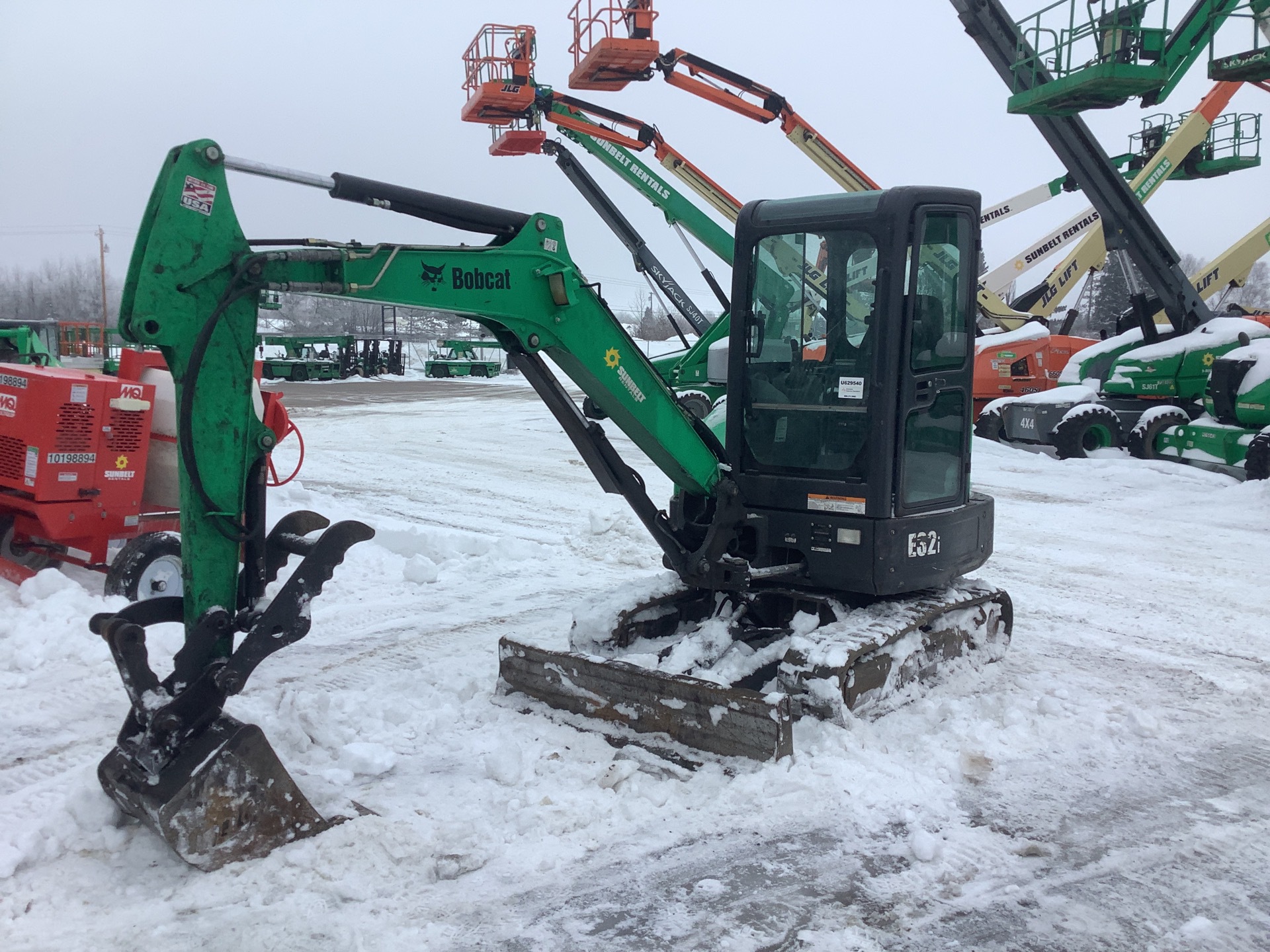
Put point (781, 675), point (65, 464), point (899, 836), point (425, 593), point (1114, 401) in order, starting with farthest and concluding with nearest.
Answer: point (1114, 401) → point (425, 593) → point (65, 464) → point (781, 675) → point (899, 836)

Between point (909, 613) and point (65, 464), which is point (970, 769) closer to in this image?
point (909, 613)

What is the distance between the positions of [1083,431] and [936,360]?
1048 centimetres

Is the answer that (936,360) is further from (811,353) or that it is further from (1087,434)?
(1087,434)

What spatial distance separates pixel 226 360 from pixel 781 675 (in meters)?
2.67

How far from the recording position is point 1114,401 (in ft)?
49.1

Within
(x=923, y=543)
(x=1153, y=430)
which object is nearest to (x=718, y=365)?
(x=923, y=543)

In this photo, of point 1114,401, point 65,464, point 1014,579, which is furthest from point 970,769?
point 1114,401

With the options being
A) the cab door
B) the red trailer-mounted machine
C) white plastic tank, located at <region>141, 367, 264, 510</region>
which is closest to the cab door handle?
the cab door

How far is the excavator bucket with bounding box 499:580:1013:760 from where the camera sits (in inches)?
163

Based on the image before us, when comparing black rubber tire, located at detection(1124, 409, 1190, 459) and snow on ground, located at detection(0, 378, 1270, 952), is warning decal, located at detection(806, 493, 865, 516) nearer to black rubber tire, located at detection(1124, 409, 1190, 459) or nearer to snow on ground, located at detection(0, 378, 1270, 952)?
snow on ground, located at detection(0, 378, 1270, 952)

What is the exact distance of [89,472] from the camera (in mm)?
6359

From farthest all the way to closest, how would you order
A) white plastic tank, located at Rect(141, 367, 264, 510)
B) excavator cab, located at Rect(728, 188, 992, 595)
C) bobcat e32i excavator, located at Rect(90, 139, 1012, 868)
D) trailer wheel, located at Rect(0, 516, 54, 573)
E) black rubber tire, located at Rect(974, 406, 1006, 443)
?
black rubber tire, located at Rect(974, 406, 1006, 443) → white plastic tank, located at Rect(141, 367, 264, 510) → trailer wheel, located at Rect(0, 516, 54, 573) → excavator cab, located at Rect(728, 188, 992, 595) → bobcat e32i excavator, located at Rect(90, 139, 1012, 868)

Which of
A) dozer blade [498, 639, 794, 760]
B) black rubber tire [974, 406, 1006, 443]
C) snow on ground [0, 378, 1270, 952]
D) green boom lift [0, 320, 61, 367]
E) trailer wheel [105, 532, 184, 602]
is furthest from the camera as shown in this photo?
black rubber tire [974, 406, 1006, 443]

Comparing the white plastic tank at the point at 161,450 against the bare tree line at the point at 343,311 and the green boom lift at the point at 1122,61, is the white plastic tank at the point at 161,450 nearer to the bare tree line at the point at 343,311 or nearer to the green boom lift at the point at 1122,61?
the green boom lift at the point at 1122,61
